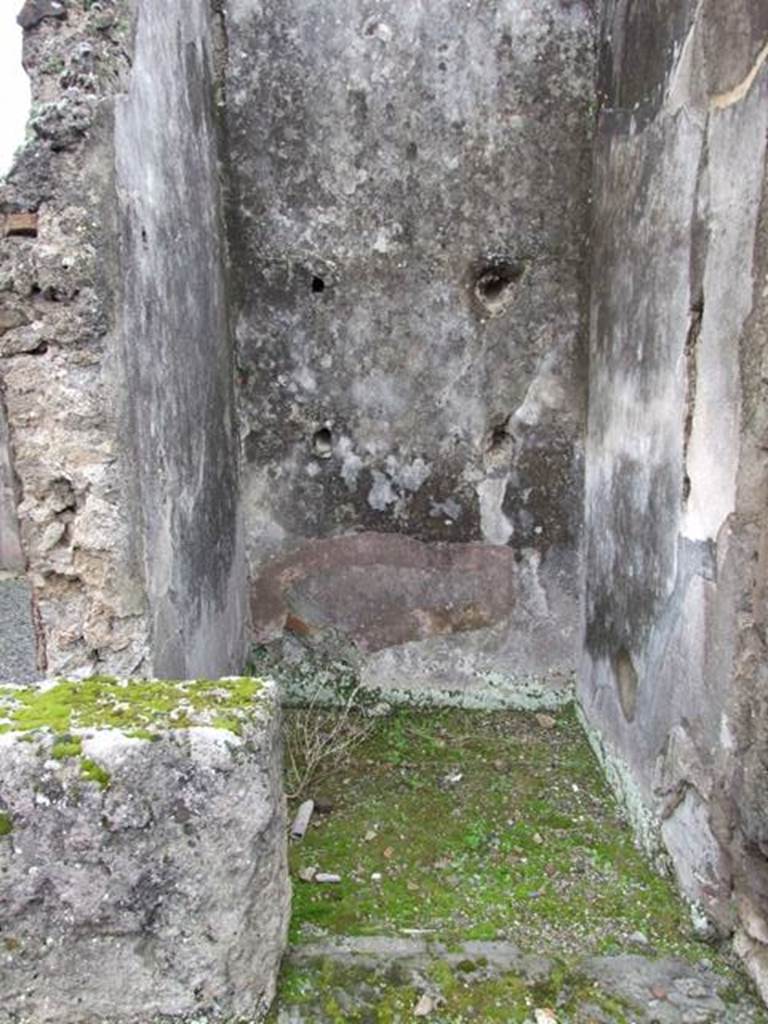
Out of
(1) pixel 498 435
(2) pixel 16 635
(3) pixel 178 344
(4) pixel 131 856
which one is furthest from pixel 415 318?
(2) pixel 16 635

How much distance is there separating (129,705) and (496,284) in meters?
2.97

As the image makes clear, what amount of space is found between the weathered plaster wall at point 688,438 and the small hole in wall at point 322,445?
1.42 meters

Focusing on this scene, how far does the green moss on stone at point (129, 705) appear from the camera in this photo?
1.99 meters

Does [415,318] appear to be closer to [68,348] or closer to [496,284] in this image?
[496,284]

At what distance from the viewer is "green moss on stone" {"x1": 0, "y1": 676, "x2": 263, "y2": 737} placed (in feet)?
6.52

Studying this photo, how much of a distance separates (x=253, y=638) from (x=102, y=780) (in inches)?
104

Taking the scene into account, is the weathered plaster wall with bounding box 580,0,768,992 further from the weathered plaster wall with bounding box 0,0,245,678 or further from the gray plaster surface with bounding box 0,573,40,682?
the gray plaster surface with bounding box 0,573,40,682

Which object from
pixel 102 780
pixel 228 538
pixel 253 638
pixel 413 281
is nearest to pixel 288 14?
pixel 413 281

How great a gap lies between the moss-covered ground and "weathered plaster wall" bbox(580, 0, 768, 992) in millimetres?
212

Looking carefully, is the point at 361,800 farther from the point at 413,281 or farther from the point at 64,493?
the point at 413,281

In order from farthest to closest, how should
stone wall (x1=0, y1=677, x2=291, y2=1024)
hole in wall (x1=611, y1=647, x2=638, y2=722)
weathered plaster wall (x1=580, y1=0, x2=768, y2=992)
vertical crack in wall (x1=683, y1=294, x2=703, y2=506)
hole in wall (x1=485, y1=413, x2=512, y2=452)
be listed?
hole in wall (x1=485, y1=413, x2=512, y2=452) → hole in wall (x1=611, y1=647, x2=638, y2=722) → vertical crack in wall (x1=683, y1=294, x2=703, y2=506) → weathered plaster wall (x1=580, y1=0, x2=768, y2=992) → stone wall (x1=0, y1=677, x2=291, y2=1024)

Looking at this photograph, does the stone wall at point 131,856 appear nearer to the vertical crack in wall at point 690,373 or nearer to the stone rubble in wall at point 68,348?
the stone rubble in wall at point 68,348

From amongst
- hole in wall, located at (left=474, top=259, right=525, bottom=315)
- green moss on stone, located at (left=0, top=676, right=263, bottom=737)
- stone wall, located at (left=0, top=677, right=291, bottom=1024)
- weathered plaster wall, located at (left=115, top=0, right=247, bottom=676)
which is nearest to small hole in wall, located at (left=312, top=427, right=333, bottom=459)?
weathered plaster wall, located at (left=115, top=0, right=247, bottom=676)

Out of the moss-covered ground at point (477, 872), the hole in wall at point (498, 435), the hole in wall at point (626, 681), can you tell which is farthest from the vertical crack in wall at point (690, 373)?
the hole in wall at point (498, 435)
